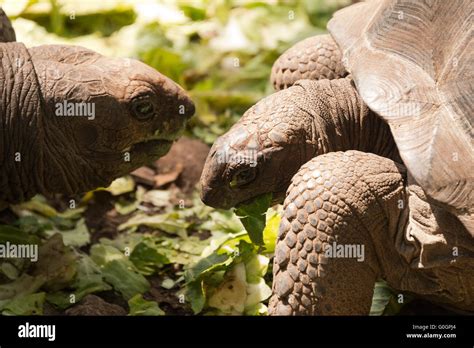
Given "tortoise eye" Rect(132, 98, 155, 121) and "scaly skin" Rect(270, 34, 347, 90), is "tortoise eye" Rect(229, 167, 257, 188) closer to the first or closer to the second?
"tortoise eye" Rect(132, 98, 155, 121)

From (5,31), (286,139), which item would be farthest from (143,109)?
(5,31)

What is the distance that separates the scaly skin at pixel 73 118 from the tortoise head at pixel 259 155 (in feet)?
2.11

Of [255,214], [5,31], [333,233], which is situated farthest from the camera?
[5,31]

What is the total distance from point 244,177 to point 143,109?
2.63 ft

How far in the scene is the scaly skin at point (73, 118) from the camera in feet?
14.7

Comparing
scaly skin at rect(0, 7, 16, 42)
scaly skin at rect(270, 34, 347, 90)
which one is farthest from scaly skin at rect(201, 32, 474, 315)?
scaly skin at rect(0, 7, 16, 42)

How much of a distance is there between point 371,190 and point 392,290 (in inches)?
34.7

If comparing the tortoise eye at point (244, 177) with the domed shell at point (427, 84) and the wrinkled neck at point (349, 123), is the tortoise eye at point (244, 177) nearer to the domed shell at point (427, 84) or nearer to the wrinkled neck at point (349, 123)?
the wrinkled neck at point (349, 123)

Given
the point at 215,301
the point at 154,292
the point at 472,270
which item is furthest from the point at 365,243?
the point at 154,292

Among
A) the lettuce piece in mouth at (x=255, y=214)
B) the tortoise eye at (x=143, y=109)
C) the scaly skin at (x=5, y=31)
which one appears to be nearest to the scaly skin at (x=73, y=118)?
the tortoise eye at (x=143, y=109)

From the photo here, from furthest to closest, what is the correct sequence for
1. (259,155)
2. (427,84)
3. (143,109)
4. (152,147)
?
1. (152,147)
2. (143,109)
3. (259,155)
4. (427,84)

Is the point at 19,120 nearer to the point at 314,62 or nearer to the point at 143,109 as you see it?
the point at 143,109

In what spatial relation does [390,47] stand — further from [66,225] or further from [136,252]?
[66,225]

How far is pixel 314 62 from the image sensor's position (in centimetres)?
485
